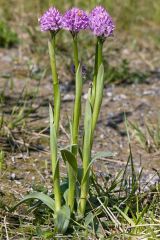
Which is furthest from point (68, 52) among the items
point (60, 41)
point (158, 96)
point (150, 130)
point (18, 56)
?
point (150, 130)

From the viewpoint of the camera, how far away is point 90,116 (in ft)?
6.95

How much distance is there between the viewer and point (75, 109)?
2111 millimetres

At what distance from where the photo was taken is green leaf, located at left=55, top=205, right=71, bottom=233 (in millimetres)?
2158

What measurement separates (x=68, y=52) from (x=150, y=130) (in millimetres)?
1161

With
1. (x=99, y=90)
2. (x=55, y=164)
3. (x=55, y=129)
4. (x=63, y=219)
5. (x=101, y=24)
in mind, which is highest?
(x=101, y=24)

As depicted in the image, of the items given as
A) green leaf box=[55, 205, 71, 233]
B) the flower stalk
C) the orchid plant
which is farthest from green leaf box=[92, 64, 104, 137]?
green leaf box=[55, 205, 71, 233]

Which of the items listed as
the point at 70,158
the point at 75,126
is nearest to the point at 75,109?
the point at 75,126

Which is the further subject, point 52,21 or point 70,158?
point 70,158

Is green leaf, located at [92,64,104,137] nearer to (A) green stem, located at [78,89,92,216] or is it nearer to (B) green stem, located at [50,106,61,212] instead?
(A) green stem, located at [78,89,92,216]

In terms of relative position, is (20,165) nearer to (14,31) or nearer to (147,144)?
(147,144)

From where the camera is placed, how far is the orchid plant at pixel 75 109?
1979 millimetres

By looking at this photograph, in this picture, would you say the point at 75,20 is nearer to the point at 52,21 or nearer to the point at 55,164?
the point at 52,21

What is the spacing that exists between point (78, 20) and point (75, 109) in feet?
1.07

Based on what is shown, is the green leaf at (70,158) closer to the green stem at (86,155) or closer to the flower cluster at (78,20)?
the green stem at (86,155)
